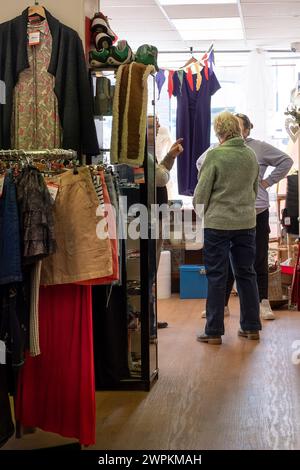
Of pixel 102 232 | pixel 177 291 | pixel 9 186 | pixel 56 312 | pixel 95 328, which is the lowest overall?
pixel 177 291

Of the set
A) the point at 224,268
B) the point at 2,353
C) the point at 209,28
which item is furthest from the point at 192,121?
the point at 2,353

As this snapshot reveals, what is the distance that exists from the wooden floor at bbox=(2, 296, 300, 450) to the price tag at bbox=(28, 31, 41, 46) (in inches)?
70.3

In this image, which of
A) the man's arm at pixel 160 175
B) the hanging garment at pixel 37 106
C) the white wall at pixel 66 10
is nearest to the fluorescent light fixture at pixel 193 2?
the man's arm at pixel 160 175

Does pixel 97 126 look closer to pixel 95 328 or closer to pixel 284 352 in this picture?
pixel 95 328

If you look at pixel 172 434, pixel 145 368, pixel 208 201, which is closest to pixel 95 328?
pixel 145 368

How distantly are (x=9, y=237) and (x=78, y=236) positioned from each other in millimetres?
289

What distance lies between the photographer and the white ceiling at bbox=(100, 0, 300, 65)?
6.99 meters

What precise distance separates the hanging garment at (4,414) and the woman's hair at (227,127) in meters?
2.83

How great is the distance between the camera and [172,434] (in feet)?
10.7

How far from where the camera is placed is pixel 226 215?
5.09 meters

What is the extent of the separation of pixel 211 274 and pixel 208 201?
0.49 metres

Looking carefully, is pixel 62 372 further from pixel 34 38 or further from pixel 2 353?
pixel 34 38

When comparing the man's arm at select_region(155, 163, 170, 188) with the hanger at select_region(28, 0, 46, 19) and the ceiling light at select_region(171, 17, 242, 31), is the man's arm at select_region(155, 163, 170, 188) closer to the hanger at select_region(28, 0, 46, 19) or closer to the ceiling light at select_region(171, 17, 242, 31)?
the hanger at select_region(28, 0, 46, 19)

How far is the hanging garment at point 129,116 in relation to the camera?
3820 mm
